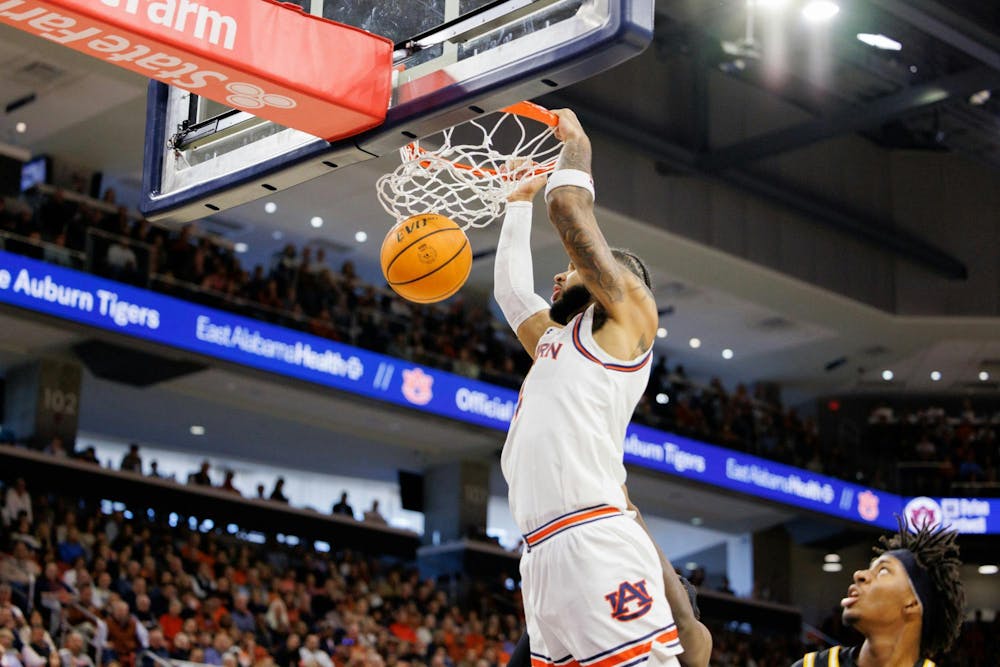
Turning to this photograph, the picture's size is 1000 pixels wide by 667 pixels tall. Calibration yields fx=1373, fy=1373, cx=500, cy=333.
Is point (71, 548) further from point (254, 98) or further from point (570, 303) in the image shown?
point (570, 303)

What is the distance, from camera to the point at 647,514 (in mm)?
26812

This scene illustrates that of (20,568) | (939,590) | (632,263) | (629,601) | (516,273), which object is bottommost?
(629,601)

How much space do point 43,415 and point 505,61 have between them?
15.1 meters

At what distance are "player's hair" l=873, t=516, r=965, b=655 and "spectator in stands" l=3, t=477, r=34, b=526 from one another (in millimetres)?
12014

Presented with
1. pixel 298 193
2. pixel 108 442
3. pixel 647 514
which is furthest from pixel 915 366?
pixel 108 442

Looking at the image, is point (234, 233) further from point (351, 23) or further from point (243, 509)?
point (351, 23)

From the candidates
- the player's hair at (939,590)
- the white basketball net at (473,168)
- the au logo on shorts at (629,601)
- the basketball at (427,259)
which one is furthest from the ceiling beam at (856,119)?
the au logo on shorts at (629,601)

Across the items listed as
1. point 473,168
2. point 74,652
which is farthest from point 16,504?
point 473,168

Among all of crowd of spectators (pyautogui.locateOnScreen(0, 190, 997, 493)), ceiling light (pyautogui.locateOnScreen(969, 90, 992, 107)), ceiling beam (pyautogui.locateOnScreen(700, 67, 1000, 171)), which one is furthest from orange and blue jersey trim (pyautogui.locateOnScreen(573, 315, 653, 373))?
ceiling light (pyautogui.locateOnScreen(969, 90, 992, 107))

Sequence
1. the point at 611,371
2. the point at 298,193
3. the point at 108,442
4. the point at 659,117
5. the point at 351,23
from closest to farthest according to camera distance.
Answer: the point at 611,371 < the point at 351,23 < the point at 298,193 < the point at 659,117 < the point at 108,442

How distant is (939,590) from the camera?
4242 millimetres

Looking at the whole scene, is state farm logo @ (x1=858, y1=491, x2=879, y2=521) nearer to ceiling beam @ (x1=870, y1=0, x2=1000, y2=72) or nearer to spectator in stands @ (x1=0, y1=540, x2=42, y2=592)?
ceiling beam @ (x1=870, y1=0, x2=1000, y2=72)

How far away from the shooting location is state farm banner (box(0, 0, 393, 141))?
3744 millimetres

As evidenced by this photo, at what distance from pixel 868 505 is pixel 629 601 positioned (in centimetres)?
2254
